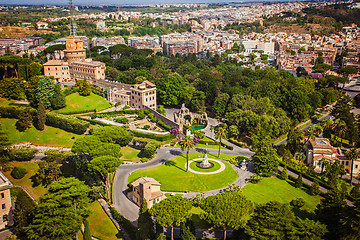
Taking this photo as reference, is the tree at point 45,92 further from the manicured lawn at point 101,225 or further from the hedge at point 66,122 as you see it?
the manicured lawn at point 101,225

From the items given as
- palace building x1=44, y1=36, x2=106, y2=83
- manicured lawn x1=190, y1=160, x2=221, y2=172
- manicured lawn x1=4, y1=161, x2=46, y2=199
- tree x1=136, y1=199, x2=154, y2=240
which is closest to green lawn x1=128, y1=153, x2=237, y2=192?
manicured lawn x1=190, y1=160, x2=221, y2=172

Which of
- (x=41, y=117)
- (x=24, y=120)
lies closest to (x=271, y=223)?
(x=41, y=117)

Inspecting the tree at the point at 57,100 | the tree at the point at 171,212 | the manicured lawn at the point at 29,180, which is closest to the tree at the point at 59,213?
the tree at the point at 171,212

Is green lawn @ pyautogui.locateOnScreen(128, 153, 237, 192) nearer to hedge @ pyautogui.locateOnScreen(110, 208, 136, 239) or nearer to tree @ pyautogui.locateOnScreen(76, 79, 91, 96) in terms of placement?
hedge @ pyautogui.locateOnScreen(110, 208, 136, 239)

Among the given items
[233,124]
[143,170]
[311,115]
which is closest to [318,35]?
[311,115]

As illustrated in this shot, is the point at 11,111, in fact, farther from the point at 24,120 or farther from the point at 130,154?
the point at 130,154

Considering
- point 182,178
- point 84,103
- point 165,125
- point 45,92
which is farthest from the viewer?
point 84,103

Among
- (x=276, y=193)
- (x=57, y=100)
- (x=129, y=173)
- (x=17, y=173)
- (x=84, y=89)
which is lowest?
(x=276, y=193)
